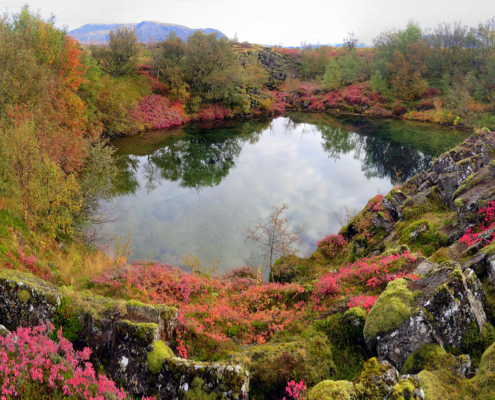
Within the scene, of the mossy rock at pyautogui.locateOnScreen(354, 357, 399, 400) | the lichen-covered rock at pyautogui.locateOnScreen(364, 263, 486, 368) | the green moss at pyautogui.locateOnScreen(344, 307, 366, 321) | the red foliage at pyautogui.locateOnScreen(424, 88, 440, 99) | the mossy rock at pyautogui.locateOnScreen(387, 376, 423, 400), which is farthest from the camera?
the red foliage at pyautogui.locateOnScreen(424, 88, 440, 99)

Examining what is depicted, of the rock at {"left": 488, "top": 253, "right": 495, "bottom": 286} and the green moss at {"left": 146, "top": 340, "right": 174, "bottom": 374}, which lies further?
the rock at {"left": 488, "top": 253, "right": 495, "bottom": 286}

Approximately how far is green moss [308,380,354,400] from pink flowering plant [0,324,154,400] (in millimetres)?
3586

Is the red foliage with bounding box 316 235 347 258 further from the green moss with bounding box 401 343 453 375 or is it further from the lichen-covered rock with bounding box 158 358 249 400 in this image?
the lichen-covered rock with bounding box 158 358 249 400

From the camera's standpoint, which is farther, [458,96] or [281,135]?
[458,96]

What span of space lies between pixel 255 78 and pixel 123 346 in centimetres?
10626

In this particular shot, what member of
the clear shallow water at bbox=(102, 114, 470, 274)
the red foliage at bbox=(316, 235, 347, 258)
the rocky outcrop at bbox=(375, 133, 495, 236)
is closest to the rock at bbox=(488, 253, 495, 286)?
the rocky outcrop at bbox=(375, 133, 495, 236)

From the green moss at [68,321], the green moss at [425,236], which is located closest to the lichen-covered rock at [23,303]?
the green moss at [68,321]

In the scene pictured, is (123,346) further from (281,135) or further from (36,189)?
(281,135)

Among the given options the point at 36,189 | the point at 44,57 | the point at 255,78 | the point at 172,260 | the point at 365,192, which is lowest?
the point at 172,260

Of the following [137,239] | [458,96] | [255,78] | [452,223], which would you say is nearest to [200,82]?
[255,78]

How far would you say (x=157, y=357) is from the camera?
22.7ft

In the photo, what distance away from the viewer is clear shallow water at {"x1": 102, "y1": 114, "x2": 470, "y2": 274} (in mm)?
25781

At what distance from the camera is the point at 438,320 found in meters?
7.79

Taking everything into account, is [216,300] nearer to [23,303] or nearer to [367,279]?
[367,279]
